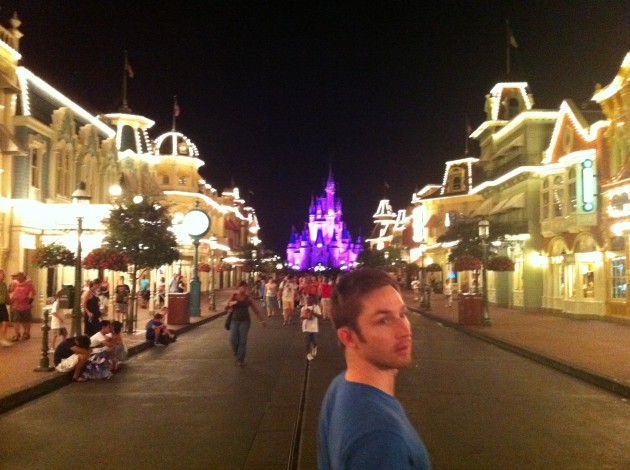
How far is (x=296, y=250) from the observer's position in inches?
6909

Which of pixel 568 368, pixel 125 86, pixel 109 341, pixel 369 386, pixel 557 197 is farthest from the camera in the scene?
pixel 125 86

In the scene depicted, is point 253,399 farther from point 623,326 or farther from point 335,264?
point 335,264

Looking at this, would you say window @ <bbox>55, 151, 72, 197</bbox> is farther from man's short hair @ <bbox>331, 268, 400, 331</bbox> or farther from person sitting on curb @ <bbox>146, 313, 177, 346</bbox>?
man's short hair @ <bbox>331, 268, 400, 331</bbox>

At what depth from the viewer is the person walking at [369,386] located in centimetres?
200

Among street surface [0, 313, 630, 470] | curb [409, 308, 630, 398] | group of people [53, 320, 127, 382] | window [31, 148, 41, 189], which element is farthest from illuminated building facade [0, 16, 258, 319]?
curb [409, 308, 630, 398]

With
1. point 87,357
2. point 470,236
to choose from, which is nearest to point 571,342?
point 87,357

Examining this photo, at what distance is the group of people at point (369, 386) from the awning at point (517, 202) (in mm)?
35282

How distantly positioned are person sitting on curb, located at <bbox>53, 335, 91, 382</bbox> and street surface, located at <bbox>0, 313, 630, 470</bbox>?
438 mm

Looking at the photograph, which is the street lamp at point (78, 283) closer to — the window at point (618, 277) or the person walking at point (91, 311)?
the person walking at point (91, 311)

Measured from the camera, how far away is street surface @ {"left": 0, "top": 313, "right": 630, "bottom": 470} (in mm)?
7574

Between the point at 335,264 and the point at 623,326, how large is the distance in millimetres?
139629

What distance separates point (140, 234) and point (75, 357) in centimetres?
1065

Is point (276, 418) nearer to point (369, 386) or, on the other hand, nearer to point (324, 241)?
point (369, 386)

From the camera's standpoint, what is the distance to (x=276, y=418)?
941cm
